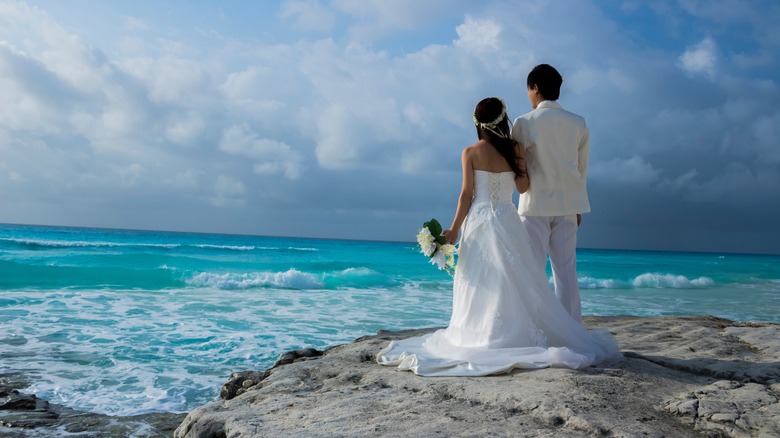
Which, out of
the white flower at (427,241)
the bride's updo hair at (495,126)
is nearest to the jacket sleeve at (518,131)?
the bride's updo hair at (495,126)

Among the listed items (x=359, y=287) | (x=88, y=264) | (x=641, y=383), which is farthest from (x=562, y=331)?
(x=88, y=264)

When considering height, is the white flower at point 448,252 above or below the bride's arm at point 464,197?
below

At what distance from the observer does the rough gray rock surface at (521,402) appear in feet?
9.50

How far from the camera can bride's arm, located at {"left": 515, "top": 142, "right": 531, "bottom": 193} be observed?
4469mm

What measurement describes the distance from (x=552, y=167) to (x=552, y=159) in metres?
0.07

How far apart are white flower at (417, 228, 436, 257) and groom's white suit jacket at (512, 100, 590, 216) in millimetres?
851

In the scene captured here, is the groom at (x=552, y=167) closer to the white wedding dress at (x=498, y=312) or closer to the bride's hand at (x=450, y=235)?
the white wedding dress at (x=498, y=312)

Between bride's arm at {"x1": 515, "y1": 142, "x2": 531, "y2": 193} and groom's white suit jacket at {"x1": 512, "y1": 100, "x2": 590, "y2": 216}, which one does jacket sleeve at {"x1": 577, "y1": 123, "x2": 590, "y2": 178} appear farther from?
bride's arm at {"x1": 515, "y1": 142, "x2": 531, "y2": 193}

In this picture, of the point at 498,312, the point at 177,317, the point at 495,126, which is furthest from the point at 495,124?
the point at 177,317

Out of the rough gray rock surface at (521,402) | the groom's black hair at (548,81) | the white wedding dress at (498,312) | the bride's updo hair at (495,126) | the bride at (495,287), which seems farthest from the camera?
→ the groom's black hair at (548,81)

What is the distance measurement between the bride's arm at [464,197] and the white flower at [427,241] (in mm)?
145

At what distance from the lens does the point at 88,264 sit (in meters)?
21.3

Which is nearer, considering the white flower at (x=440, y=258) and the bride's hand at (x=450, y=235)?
the white flower at (x=440, y=258)

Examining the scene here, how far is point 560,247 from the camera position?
15.4 feet
